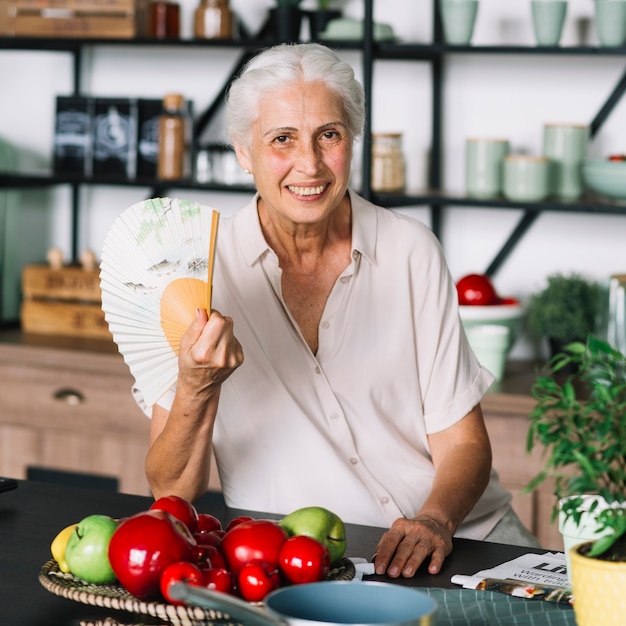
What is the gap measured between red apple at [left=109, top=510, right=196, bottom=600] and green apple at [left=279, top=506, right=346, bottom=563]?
15 cm

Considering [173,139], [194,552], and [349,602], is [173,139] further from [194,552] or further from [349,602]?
[349,602]

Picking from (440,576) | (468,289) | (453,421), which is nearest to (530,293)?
(468,289)

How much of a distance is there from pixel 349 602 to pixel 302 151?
1.04 metres

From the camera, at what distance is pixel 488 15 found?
3.36 meters

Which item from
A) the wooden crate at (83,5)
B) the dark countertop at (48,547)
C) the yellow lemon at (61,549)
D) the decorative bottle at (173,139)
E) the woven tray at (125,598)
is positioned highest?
the wooden crate at (83,5)

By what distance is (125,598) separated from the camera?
1241 millimetres

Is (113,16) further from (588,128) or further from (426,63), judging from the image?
(588,128)

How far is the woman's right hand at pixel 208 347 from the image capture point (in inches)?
66.2

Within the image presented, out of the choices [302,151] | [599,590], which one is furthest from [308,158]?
[599,590]

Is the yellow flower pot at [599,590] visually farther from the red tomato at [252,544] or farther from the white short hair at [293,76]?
the white short hair at [293,76]

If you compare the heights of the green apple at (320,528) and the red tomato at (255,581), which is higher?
the green apple at (320,528)

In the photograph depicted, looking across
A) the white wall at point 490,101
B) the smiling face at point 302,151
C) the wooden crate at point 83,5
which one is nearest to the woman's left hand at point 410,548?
the smiling face at point 302,151

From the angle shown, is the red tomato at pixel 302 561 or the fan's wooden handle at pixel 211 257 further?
the fan's wooden handle at pixel 211 257

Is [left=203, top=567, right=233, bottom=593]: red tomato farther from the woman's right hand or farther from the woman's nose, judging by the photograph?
the woman's nose
